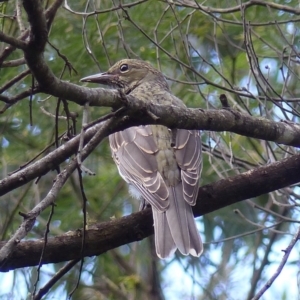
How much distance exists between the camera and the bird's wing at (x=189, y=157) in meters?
4.88

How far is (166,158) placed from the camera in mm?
5180

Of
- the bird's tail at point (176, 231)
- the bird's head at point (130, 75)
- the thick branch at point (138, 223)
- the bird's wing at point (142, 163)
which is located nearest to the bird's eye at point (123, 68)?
the bird's head at point (130, 75)

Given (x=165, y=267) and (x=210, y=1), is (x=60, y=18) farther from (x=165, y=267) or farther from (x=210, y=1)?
(x=165, y=267)

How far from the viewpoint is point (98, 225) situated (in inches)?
159

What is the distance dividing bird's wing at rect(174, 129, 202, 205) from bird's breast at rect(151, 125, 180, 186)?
0.04 meters

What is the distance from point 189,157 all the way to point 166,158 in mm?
160

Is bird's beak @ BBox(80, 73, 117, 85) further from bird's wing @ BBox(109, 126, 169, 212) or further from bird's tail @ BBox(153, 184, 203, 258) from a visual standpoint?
bird's tail @ BBox(153, 184, 203, 258)

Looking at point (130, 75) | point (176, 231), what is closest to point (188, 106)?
point (130, 75)

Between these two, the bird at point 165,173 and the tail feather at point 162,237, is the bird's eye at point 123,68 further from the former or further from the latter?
the tail feather at point 162,237

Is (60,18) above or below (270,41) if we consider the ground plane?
above

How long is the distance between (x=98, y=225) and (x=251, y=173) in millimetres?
947

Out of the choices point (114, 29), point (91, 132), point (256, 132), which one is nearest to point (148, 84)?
point (114, 29)

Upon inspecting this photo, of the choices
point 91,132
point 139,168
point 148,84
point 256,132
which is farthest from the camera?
point 148,84

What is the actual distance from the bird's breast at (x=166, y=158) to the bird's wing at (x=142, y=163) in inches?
1.2
